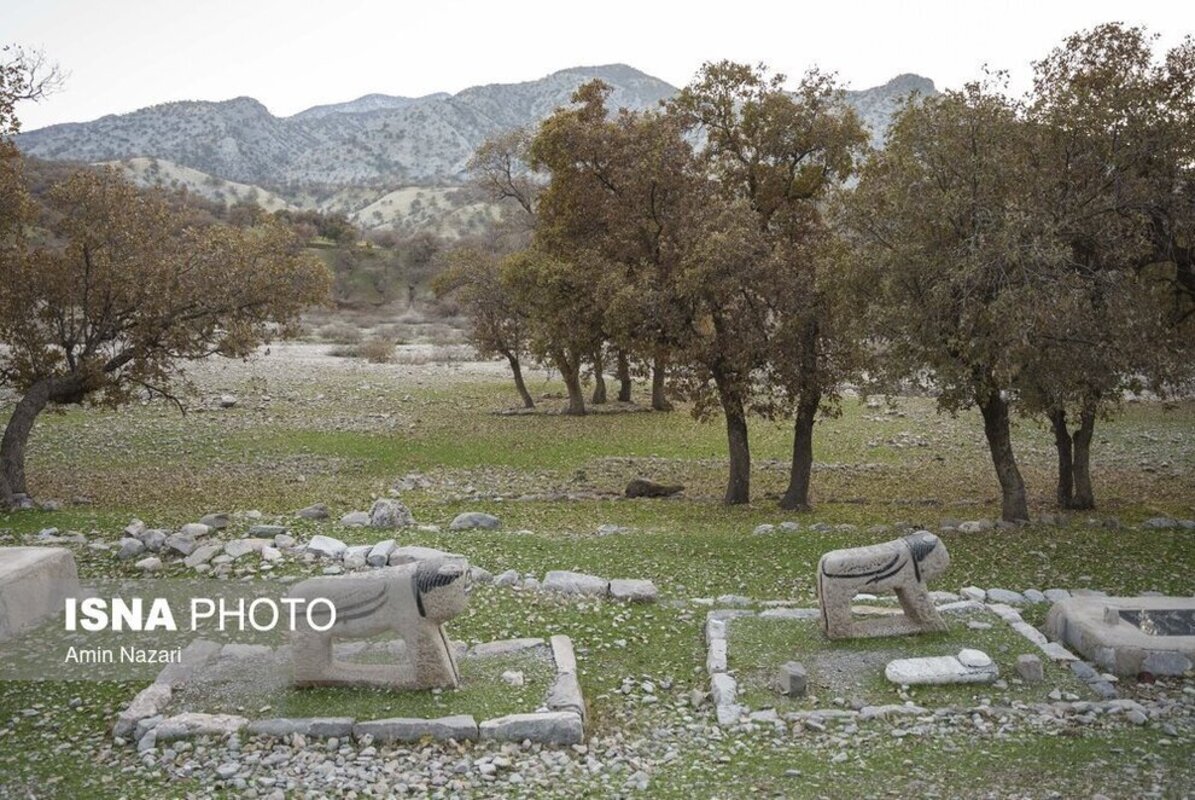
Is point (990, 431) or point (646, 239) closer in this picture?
point (990, 431)

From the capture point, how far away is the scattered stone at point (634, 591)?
14.0 m

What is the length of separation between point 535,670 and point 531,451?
1866 centimetres

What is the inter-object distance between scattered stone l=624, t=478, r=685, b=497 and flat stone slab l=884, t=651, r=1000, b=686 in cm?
1230

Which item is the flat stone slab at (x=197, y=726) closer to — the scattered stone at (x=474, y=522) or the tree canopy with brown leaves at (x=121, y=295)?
the scattered stone at (x=474, y=522)

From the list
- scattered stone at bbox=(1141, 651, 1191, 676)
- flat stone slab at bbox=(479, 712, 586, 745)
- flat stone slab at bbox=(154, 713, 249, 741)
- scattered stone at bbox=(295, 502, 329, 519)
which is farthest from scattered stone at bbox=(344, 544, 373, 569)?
scattered stone at bbox=(1141, 651, 1191, 676)

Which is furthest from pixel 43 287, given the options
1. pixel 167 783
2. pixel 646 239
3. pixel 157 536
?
pixel 167 783

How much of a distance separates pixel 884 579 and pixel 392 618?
20.0 feet

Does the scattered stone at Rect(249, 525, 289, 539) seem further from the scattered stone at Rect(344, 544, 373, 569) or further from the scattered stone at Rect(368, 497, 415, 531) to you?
the scattered stone at Rect(344, 544, 373, 569)

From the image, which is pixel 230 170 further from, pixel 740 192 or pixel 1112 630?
pixel 1112 630

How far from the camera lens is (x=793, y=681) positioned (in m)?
10.8

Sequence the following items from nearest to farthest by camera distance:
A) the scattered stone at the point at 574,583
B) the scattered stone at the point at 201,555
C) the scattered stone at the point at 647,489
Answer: the scattered stone at the point at 574,583 → the scattered stone at the point at 201,555 → the scattered stone at the point at 647,489

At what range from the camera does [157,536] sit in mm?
16250

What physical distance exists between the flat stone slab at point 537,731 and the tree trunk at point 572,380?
25.8 metres

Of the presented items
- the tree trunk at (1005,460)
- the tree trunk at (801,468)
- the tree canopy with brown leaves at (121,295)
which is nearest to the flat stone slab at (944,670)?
the tree trunk at (1005,460)
